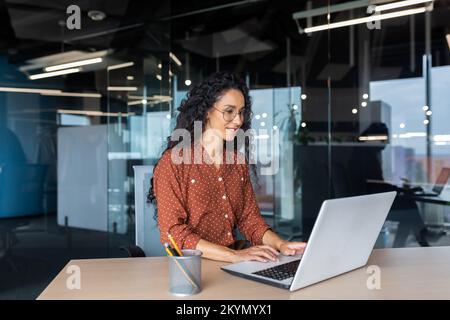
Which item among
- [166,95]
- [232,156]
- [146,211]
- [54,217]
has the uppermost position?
[166,95]

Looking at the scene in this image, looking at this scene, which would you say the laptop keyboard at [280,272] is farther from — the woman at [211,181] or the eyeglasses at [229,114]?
the eyeglasses at [229,114]

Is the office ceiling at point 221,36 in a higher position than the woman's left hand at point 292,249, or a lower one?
higher

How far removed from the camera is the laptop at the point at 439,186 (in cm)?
415

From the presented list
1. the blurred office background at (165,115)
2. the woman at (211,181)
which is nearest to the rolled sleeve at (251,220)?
the woman at (211,181)

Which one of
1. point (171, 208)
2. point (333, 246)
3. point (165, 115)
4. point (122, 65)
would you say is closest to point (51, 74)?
point (122, 65)

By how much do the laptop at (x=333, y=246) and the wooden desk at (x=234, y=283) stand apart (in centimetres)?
3

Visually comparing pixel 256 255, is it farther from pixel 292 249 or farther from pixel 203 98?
pixel 203 98

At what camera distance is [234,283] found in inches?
45.6

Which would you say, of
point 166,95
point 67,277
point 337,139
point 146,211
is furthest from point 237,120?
point 337,139

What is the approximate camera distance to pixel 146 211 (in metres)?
1.89

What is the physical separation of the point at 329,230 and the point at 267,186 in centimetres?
396

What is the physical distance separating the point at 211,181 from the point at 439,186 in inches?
135

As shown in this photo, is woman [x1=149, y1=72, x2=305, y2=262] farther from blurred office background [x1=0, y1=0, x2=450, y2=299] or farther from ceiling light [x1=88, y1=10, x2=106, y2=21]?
ceiling light [x1=88, y1=10, x2=106, y2=21]
